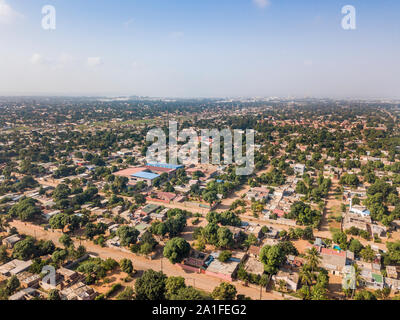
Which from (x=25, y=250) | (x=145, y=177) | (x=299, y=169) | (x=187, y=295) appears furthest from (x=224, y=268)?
(x=299, y=169)

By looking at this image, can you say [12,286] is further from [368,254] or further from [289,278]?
[368,254]

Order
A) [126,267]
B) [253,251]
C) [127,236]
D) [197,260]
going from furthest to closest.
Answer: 1. [127,236]
2. [253,251]
3. [197,260]
4. [126,267]

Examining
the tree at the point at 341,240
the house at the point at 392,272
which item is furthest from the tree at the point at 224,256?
the house at the point at 392,272

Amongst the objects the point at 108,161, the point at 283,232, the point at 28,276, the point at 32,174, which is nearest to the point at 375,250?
the point at 283,232

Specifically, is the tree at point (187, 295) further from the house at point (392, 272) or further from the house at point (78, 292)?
the house at point (392, 272)

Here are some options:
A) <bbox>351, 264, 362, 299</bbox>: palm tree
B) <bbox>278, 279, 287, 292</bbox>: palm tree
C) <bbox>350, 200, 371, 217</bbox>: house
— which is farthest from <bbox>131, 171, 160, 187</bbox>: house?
<bbox>351, 264, 362, 299</bbox>: palm tree
